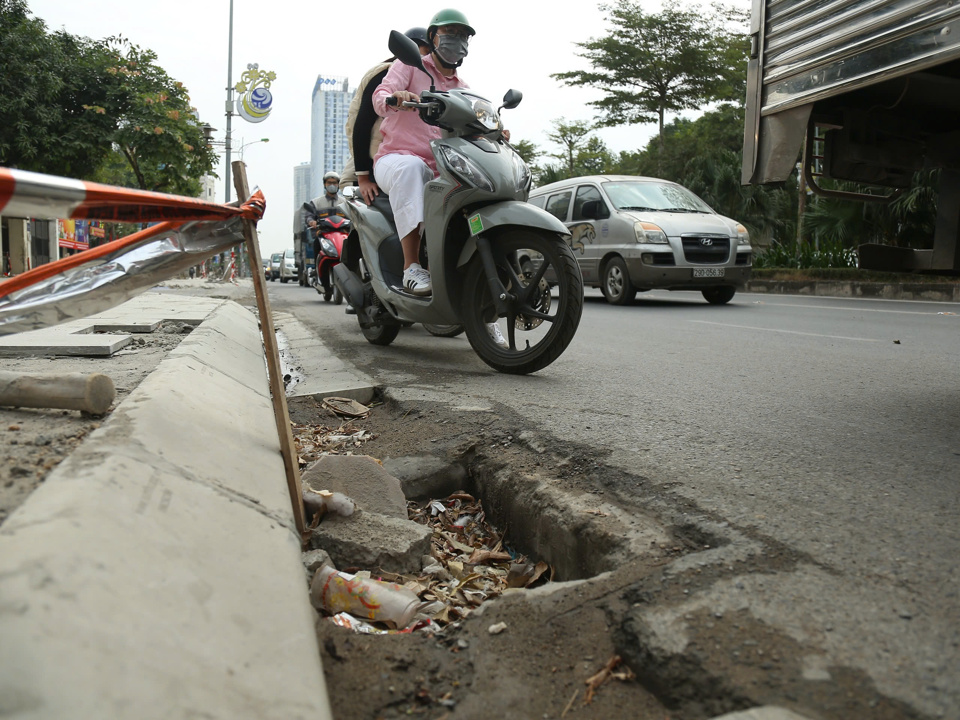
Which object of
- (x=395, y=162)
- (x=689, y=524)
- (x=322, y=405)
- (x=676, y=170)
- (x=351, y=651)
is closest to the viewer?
(x=351, y=651)

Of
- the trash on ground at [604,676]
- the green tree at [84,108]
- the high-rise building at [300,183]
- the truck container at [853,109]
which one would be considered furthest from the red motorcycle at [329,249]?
the high-rise building at [300,183]

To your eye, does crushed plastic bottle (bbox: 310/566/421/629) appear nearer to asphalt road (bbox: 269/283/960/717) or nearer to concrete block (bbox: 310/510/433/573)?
concrete block (bbox: 310/510/433/573)

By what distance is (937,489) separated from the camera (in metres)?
2.08

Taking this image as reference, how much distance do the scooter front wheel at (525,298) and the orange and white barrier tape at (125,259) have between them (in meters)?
2.08

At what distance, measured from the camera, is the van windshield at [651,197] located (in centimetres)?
1123

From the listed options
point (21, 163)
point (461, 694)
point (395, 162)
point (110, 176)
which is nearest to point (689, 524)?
point (461, 694)

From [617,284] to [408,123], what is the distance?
6617 millimetres

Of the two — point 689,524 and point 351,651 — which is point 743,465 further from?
point 351,651

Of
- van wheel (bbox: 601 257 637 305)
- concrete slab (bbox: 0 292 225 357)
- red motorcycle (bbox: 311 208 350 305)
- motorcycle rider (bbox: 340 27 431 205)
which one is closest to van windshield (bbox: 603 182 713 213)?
van wheel (bbox: 601 257 637 305)

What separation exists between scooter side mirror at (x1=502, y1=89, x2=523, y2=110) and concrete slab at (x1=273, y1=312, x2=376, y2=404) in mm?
1705

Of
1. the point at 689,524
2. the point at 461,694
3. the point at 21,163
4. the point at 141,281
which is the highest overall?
the point at 21,163

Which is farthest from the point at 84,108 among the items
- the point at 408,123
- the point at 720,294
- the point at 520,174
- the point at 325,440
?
the point at 325,440

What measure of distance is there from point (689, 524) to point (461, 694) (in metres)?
0.71

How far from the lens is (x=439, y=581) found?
2.07m
